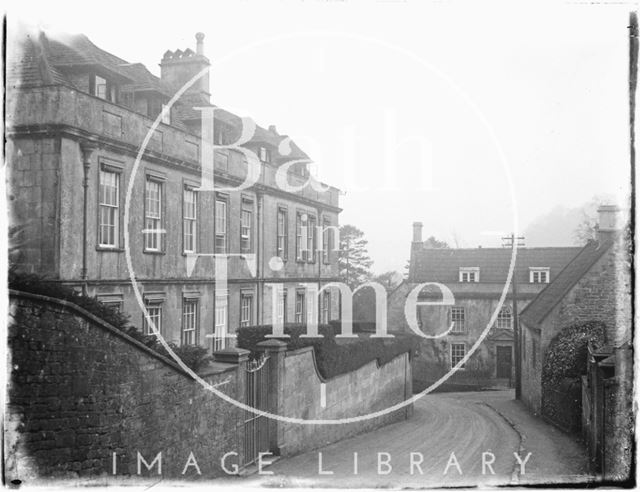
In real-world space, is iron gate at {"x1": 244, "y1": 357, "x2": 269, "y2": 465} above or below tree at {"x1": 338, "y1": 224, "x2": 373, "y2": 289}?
below

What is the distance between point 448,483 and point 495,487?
0.57 metres

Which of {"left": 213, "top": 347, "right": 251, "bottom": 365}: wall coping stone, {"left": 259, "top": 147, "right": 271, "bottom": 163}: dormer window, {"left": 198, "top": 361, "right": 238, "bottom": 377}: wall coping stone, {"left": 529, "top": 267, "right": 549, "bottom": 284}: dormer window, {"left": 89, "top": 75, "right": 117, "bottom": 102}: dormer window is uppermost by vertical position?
{"left": 89, "top": 75, "right": 117, "bottom": 102}: dormer window

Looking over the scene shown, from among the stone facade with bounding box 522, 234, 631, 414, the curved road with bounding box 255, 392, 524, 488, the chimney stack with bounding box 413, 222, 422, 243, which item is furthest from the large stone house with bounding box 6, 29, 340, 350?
the stone facade with bounding box 522, 234, 631, 414

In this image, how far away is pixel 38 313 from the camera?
22.6ft

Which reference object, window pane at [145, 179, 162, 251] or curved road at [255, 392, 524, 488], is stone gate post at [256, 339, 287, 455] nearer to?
curved road at [255, 392, 524, 488]

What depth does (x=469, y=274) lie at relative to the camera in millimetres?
28375

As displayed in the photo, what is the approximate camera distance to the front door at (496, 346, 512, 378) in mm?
24781

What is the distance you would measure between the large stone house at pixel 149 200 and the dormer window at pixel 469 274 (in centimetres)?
1574

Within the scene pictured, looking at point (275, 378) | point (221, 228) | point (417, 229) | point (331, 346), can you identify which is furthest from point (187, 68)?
point (417, 229)

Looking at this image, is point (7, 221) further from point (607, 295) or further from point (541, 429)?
point (541, 429)

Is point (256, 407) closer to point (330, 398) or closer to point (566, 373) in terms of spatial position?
point (330, 398)

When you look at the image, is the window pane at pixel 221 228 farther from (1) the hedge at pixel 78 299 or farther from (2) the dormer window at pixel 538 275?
(2) the dormer window at pixel 538 275

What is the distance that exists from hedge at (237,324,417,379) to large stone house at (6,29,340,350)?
1.07ft

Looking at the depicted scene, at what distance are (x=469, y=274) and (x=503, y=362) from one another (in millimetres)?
4174
